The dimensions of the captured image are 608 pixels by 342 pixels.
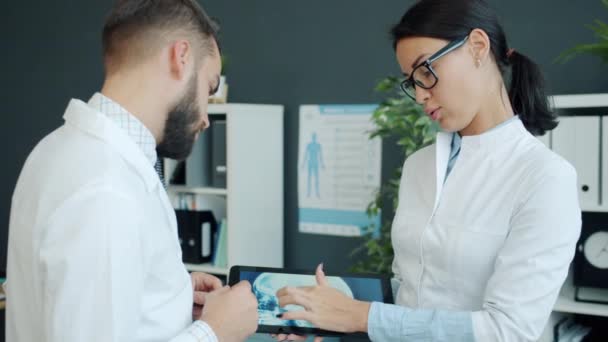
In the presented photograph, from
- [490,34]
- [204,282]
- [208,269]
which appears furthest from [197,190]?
[490,34]

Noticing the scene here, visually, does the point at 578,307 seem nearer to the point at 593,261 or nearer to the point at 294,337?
the point at 593,261

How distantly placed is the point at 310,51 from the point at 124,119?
2.23 meters

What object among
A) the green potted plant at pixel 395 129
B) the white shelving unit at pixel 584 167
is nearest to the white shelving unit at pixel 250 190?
the green potted plant at pixel 395 129

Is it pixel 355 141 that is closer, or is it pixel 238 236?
pixel 238 236

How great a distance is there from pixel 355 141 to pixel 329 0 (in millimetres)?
710

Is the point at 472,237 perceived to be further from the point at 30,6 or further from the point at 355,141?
the point at 30,6

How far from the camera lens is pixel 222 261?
9.79 feet

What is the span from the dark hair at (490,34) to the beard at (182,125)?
21.1 inches

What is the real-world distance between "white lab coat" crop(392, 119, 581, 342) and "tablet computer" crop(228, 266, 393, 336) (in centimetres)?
7

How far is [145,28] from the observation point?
108cm

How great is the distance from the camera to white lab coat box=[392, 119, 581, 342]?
124 cm

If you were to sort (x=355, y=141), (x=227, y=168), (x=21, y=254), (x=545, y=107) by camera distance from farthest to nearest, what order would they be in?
1. (x=355, y=141)
2. (x=227, y=168)
3. (x=545, y=107)
4. (x=21, y=254)

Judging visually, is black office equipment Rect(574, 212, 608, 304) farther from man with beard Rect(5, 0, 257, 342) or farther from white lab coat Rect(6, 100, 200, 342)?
white lab coat Rect(6, 100, 200, 342)

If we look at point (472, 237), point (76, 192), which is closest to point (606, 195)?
point (472, 237)
